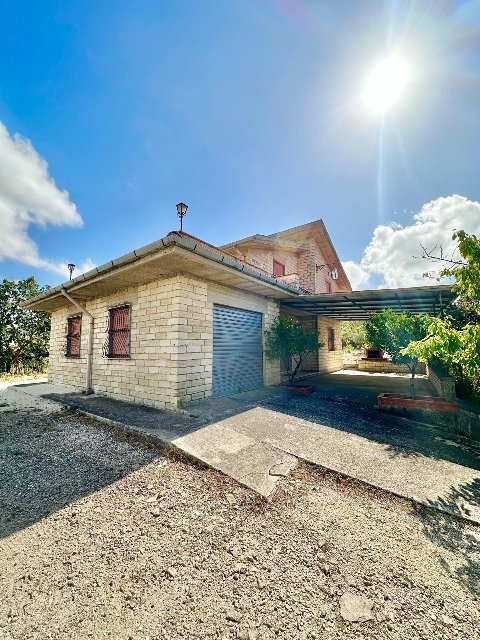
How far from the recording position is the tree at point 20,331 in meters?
19.4

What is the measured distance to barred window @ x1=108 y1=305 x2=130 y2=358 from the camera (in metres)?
7.15

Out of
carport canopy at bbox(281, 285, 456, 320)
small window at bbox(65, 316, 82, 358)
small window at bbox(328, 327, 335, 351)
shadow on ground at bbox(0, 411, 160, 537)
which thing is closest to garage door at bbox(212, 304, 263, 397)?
carport canopy at bbox(281, 285, 456, 320)

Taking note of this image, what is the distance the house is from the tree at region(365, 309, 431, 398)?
296 centimetres

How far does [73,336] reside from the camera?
9883 millimetres

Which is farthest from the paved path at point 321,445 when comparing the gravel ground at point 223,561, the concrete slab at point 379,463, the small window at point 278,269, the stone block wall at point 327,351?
the small window at point 278,269

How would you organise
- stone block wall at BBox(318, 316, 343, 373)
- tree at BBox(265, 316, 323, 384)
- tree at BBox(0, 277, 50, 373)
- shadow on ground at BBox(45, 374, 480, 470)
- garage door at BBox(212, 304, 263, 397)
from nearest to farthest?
shadow on ground at BBox(45, 374, 480, 470)
garage door at BBox(212, 304, 263, 397)
tree at BBox(265, 316, 323, 384)
stone block wall at BBox(318, 316, 343, 373)
tree at BBox(0, 277, 50, 373)

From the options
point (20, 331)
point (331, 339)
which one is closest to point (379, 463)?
point (331, 339)

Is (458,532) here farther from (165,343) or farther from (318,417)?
(165,343)

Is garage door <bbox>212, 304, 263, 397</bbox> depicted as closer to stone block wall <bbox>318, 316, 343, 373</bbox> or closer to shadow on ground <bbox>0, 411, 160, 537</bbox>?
shadow on ground <bbox>0, 411, 160, 537</bbox>

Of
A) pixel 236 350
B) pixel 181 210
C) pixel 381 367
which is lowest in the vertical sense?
pixel 381 367

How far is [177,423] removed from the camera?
4.75 m

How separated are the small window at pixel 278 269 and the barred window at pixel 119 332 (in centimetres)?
826

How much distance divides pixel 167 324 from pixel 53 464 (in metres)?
3.23

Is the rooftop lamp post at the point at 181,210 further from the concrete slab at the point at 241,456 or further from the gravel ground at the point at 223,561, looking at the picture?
the gravel ground at the point at 223,561
